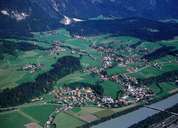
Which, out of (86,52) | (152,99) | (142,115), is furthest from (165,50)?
(142,115)

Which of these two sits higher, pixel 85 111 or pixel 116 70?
pixel 116 70

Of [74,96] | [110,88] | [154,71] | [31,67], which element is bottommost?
[74,96]

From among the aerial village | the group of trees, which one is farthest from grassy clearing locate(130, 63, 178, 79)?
the group of trees

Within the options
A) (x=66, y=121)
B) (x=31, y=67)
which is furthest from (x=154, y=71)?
(x=66, y=121)

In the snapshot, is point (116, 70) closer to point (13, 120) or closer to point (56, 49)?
point (56, 49)

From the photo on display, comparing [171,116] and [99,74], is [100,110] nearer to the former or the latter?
[171,116]

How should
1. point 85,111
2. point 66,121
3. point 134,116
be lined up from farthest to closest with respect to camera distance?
point 134,116 < point 85,111 < point 66,121

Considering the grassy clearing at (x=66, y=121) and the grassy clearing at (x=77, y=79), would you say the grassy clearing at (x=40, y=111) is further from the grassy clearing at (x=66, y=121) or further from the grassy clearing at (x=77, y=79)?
the grassy clearing at (x=77, y=79)
